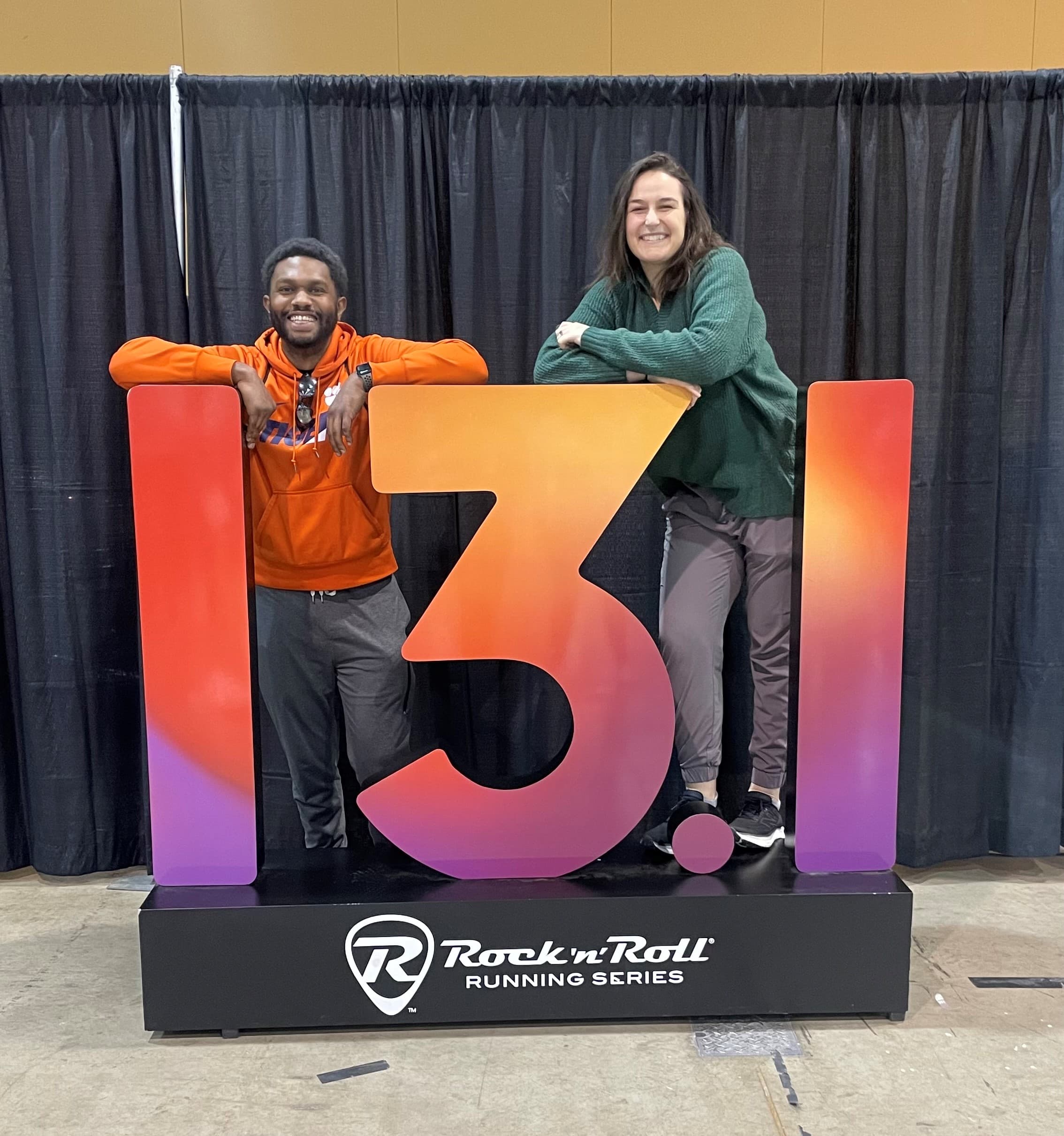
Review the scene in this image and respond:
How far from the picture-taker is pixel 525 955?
1997 mm

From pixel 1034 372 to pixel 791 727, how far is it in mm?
1355

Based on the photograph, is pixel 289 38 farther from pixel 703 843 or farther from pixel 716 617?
pixel 703 843

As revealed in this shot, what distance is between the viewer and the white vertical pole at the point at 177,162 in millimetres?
2553

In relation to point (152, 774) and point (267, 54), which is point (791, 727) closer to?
point (152, 774)

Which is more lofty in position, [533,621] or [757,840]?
[533,621]

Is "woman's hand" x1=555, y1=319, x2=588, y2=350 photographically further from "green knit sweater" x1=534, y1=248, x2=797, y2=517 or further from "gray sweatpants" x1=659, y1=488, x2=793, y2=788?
"gray sweatpants" x1=659, y1=488, x2=793, y2=788

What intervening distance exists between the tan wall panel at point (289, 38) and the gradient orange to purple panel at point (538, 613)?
4.01 ft

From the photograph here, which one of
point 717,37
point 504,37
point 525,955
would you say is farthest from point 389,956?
point 717,37

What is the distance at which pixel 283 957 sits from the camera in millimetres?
1969

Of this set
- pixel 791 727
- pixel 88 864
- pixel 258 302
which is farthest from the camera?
pixel 88 864

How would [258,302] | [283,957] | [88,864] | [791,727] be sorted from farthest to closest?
[88,864], [258,302], [791,727], [283,957]

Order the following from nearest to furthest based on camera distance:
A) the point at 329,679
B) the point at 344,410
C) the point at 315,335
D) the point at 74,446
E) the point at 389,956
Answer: the point at 389,956 → the point at 344,410 → the point at 315,335 → the point at 329,679 → the point at 74,446

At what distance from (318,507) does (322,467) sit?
0.09 meters

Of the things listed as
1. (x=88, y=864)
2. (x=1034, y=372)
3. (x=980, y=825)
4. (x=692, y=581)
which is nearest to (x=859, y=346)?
(x=1034, y=372)
